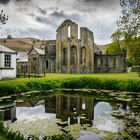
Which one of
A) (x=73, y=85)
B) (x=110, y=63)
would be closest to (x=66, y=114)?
(x=73, y=85)

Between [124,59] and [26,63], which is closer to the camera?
[124,59]

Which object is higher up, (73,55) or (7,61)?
(73,55)

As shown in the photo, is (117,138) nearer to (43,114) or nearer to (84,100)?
(43,114)

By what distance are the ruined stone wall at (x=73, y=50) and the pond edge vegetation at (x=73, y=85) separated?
30104 millimetres

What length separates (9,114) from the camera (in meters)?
15.2

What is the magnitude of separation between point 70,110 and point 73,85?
40.5ft

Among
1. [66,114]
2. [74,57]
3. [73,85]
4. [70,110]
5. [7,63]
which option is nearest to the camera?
[66,114]

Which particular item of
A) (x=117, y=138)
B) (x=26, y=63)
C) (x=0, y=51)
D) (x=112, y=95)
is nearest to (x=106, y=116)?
(x=117, y=138)

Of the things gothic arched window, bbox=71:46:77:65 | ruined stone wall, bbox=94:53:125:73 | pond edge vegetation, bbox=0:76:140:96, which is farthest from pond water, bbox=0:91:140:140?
gothic arched window, bbox=71:46:77:65

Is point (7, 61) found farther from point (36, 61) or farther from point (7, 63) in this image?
point (36, 61)

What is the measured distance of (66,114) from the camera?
15547 mm

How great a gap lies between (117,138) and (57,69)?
5132 cm

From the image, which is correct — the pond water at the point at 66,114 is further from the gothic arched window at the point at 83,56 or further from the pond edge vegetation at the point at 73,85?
the gothic arched window at the point at 83,56

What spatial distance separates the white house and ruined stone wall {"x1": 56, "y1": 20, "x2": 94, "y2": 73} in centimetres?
2843
